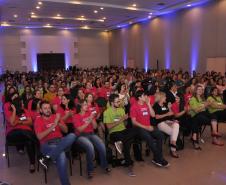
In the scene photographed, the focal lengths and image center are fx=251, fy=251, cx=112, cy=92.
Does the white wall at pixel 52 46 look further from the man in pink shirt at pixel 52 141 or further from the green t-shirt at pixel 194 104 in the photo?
the man in pink shirt at pixel 52 141

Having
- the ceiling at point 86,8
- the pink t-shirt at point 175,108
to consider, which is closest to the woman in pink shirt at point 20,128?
the pink t-shirt at point 175,108

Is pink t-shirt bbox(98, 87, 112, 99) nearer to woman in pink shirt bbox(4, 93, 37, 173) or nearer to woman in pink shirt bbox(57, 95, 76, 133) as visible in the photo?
woman in pink shirt bbox(57, 95, 76, 133)

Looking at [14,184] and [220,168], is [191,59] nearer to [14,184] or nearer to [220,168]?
[220,168]

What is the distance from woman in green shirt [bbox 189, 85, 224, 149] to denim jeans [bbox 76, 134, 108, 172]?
1993 mm

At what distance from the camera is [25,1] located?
12094mm

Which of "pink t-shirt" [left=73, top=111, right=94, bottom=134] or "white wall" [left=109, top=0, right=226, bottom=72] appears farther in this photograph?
"white wall" [left=109, top=0, right=226, bottom=72]

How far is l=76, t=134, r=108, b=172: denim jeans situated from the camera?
11.9ft

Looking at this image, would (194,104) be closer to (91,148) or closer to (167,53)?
→ (91,148)

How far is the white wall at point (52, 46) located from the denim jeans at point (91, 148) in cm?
1904

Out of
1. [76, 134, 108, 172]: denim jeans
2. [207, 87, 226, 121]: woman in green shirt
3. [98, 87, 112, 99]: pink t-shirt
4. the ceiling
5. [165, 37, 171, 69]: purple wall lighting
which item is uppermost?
the ceiling

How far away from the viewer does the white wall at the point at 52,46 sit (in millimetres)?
20825

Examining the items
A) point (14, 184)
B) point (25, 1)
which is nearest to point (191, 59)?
point (25, 1)

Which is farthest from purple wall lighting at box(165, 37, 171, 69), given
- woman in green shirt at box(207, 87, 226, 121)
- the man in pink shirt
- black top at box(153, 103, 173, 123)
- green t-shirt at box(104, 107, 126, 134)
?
the man in pink shirt

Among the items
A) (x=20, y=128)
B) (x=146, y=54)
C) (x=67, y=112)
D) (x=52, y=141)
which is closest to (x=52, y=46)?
(x=146, y=54)
